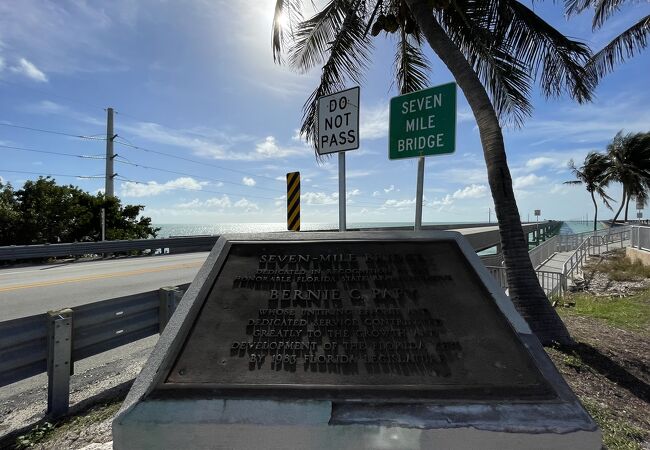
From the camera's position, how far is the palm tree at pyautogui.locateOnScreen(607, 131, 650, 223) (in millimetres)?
34219

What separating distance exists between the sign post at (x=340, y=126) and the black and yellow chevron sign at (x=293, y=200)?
4.80 meters

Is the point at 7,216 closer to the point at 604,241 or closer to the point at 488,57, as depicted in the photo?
the point at 488,57

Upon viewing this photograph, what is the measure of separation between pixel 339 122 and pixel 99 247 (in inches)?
638

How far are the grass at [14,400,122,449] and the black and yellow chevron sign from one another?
661 centimetres

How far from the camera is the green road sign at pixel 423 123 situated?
4547mm

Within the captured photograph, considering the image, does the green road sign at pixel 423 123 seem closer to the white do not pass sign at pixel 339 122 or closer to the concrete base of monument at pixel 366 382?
the white do not pass sign at pixel 339 122

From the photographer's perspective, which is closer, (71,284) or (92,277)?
(71,284)

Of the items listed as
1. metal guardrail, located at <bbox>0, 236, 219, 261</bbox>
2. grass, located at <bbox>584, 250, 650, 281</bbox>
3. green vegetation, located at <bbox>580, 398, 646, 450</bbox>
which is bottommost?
green vegetation, located at <bbox>580, 398, 646, 450</bbox>

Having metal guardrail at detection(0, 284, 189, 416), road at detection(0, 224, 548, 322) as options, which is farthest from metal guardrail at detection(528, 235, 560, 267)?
metal guardrail at detection(0, 284, 189, 416)

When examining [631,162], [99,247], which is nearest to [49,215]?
[99,247]

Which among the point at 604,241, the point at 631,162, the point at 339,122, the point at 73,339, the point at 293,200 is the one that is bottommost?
the point at 73,339

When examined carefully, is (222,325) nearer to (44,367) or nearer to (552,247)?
(44,367)

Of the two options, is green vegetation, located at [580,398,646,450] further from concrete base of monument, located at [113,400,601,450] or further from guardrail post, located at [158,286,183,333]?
guardrail post, located at [158,286,183,333]

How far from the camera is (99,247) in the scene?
57.3ft
